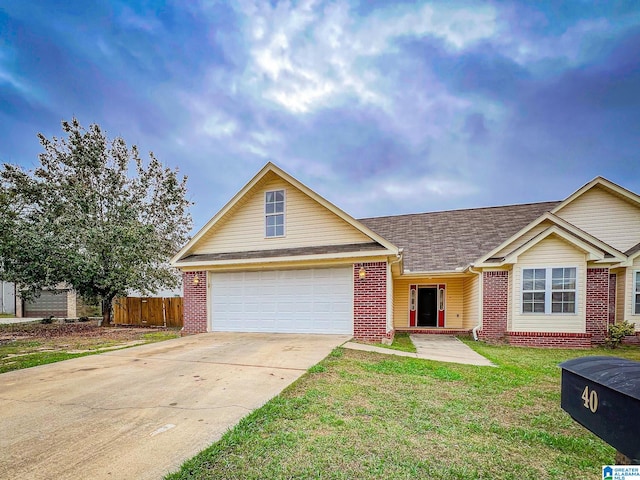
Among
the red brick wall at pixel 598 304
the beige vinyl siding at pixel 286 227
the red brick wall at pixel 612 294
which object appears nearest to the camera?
the red brick wall at pixel 598 304

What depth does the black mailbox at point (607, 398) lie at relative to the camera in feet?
4.81

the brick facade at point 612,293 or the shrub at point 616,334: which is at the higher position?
the brick facade at point 612,293

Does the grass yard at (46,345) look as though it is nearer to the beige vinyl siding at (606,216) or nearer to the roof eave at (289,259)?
the roof eave at (289,259)

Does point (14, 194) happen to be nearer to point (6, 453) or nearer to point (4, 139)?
point (4, 139)

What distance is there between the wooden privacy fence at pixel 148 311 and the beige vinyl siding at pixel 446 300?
1132 cm

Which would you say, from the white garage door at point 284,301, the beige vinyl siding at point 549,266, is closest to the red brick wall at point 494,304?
the beige vinyl siding at point 549,266

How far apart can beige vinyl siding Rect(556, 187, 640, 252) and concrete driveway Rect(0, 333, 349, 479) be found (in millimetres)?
12456

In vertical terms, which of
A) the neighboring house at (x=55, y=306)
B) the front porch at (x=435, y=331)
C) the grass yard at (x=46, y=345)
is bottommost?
the neighboring house at (x=55, y=306)

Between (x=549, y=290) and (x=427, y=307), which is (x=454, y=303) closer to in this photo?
(x=427, y=307)

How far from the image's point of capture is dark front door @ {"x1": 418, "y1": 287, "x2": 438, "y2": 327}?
625 inches

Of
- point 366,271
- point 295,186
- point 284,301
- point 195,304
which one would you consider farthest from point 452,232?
point 195,304

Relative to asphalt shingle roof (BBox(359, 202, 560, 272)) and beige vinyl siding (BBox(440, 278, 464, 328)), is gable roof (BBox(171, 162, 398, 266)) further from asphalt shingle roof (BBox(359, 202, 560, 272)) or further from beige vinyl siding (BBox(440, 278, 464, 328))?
beige vinyl siding (BBox(440, 278, 464, 328))

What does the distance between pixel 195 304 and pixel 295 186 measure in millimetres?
5894

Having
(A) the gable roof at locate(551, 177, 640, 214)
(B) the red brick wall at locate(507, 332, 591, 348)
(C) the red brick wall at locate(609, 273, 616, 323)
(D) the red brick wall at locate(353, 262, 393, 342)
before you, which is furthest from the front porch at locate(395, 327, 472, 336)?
(A) the gable roof at locate(551, 177, 640, 214)
